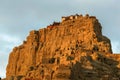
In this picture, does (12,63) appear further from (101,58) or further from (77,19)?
(101,58)

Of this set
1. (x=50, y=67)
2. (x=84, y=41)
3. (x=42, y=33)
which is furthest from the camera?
(x=42, y=33)

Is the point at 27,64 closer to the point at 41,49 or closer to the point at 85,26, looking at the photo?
the point at 41,49

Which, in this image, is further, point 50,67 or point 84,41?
point 84,41

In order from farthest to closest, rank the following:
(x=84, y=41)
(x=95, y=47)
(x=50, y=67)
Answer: (x=84, y=41) → (x=95, y=47) → (x=50, y=67)

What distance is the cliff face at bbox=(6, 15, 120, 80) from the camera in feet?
275

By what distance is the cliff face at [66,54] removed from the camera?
8394 cm

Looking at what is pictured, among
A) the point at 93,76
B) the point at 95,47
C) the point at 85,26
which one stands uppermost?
the point at 85,26

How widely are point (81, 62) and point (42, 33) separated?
55.1 meters

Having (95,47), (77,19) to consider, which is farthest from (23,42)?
(95,47)

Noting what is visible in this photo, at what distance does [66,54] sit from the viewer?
105750 millimetres

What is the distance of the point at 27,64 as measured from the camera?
13775cm

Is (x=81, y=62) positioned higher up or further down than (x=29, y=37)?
further down

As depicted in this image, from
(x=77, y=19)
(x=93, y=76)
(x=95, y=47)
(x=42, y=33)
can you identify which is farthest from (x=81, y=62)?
(x=42, y=33)

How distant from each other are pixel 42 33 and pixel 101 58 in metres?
48.6
